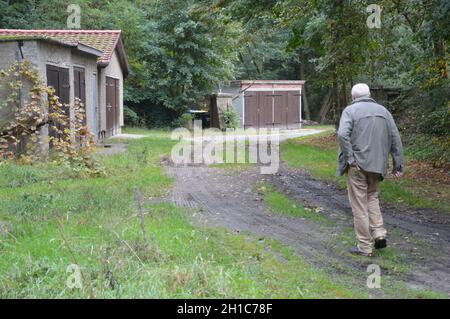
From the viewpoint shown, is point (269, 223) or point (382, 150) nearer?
point (382, 150)

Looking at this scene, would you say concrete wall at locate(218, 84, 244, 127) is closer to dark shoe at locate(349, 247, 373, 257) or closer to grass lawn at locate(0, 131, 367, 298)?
grass lawn at locate(0, 131, 367, 298)

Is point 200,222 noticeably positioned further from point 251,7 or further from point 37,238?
point 251,7

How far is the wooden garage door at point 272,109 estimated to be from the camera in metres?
33.2

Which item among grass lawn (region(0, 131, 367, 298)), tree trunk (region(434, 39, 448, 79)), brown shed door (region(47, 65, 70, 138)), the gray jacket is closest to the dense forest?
tree trunk (region(434, 39, 448, 79))

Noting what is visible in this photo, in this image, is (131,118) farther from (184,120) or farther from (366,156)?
(366,156)

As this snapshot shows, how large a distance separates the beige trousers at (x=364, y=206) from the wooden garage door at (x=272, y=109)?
26157mm

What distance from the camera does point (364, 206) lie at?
6.75 m

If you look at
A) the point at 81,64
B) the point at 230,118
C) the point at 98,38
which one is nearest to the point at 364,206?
the point at 81,64

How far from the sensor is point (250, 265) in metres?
5.90

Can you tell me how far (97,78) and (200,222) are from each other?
14197 millimetres

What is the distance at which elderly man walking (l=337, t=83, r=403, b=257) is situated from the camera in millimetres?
6633

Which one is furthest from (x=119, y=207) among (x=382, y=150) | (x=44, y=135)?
(x=44, y=135)
